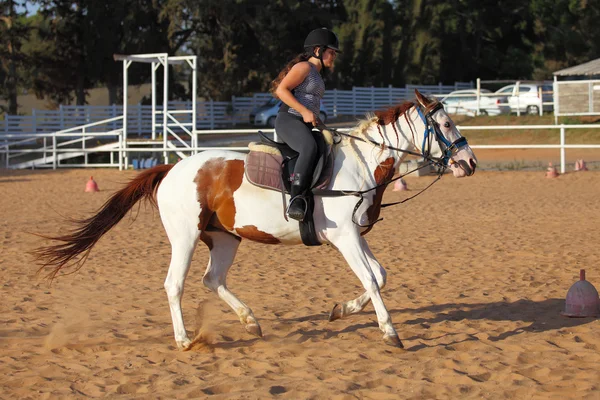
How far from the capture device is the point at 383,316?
6434 millimetres

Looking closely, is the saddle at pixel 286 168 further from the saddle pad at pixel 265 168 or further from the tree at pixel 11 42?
the tree at pixel 11 42

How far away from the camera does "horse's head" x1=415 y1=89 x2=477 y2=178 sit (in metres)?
6.68

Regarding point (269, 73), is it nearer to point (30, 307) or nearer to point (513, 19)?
point (513, 19)

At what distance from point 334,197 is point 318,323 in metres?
1.34

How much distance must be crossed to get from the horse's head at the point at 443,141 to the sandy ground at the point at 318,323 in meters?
1.45

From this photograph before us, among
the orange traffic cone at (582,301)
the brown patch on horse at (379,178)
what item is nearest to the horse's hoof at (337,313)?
the brown patch on horse at (379,178)

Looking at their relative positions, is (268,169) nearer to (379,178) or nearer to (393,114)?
(379,178)

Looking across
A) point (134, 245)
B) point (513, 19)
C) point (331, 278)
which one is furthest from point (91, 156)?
point (513, 19)

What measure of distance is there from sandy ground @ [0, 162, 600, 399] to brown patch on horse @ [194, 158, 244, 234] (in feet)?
2.78

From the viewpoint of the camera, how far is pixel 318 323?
24.2 ft

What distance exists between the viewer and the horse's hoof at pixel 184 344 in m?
6.53

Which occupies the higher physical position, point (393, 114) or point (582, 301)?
point (393, 114)

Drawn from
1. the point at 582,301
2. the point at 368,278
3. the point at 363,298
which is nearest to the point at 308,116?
the point at 368,278

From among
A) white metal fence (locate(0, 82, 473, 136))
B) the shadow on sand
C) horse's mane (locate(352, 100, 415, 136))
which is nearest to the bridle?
horse's mane (locate(352, 100, 415, 136))
